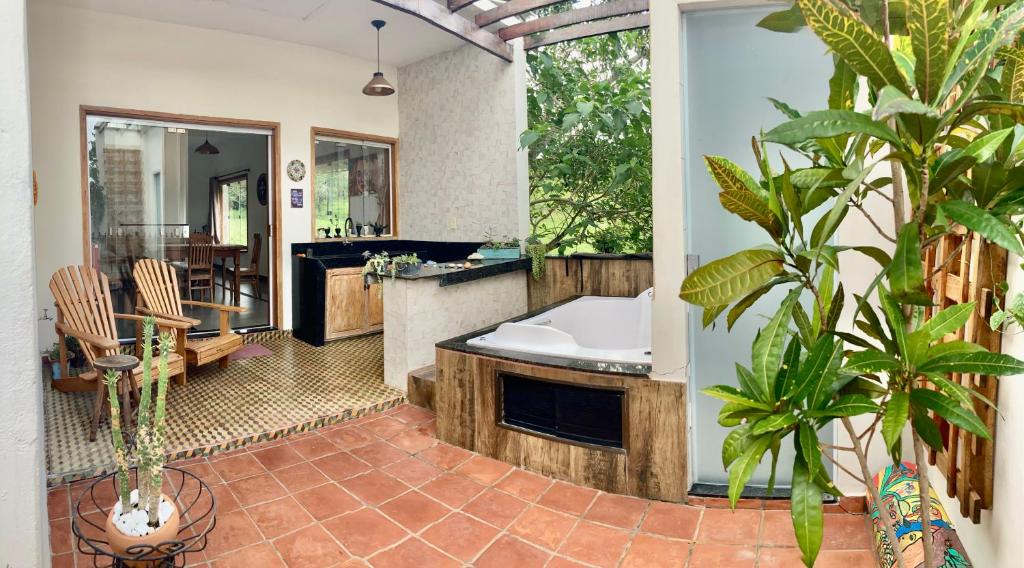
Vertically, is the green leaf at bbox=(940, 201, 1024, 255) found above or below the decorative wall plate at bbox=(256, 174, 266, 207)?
below

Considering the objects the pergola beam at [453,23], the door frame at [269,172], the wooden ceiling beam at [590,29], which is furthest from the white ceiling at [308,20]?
the door frame at [269,172]

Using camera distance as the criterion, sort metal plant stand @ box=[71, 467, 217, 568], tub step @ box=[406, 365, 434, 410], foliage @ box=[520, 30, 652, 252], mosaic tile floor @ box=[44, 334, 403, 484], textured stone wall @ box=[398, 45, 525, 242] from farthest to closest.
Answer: textured stone wall @ box=[398, 45, 525, 242], foliage @ box=[520, 30, 652, 252], tub step @ box=[406, 365, 434, 410], mosaic tile floor @ box=[44, 334, 403, 484], metal plant stand @ box=[71, 467, 217, 568]

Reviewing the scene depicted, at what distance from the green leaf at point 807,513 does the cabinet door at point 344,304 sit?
192 inches

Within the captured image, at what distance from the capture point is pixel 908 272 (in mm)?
933

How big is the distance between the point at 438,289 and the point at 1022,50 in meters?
3.47

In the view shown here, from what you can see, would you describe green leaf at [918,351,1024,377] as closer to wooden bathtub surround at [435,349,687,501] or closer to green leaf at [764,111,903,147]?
green leaf at [764,111,903,147]

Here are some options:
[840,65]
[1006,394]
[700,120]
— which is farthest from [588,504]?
[840,65]

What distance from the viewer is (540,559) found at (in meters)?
2.11

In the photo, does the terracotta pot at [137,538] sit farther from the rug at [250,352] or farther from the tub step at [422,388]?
the rug at [250,352]

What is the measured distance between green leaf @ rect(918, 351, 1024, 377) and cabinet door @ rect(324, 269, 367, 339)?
5010 mm

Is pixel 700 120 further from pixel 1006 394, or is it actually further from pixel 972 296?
pixel 1006 394

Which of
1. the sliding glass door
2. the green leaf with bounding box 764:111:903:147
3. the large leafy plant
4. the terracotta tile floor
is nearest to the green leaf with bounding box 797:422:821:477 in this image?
the large leafy plant

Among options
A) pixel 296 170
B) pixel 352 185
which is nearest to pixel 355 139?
pixel 352 185

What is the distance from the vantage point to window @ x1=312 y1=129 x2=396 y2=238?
6.14m
